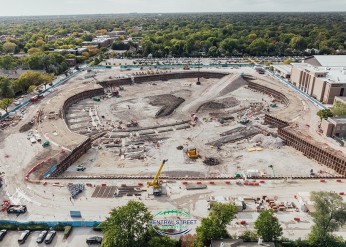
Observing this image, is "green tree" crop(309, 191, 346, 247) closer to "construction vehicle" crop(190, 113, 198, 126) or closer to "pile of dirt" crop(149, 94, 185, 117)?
"construction vehicle" crop(190, 113, 198, 126)

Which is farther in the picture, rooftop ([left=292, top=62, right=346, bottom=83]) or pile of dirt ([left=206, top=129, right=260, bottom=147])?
rooftop ([left=292, top=62, right=346, bottom=83])

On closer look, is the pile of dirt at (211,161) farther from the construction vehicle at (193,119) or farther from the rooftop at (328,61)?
the rooftop at (328,61)

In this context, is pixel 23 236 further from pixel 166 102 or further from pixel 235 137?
pixel 166 102

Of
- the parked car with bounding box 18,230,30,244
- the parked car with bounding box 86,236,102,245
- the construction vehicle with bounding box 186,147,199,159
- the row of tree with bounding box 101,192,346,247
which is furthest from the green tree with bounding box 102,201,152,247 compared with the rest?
the construction vehicle with bounding box 186,147,199,159

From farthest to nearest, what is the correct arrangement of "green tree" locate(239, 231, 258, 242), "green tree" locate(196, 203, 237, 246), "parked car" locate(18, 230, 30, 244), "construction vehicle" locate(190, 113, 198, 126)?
"construction vehicle" locate(190, 113, 198, 126), "parked car" locate(18, 230, 30, 244), "green tree" locate(239, 231, 258, 242), "green tree" locate(196, 203, 237, 246)

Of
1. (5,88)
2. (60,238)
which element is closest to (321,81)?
(60,238)

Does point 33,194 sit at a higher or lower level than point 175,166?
higher

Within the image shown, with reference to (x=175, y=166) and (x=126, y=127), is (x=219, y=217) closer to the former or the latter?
(x=175, y=166)

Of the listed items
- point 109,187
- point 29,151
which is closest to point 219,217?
point 109,187

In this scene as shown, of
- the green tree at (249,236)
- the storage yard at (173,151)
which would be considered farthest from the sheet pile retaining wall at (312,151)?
the green tree at (249,236)
